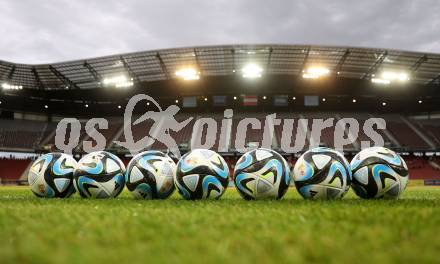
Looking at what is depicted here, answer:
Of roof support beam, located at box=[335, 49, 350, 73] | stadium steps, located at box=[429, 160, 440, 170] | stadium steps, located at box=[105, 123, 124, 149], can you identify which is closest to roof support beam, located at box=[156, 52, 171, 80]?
stadium steps, located at box=[105, 123, 124, 149]

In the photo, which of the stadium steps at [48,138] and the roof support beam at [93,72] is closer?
the roof support beam at [93,72]

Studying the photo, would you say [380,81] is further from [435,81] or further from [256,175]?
[256,175]

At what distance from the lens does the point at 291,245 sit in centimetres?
288

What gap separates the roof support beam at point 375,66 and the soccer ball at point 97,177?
3069 centimetres

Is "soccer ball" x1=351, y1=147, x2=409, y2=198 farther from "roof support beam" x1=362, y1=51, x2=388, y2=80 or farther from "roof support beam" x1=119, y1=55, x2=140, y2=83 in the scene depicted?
"roof support beam" x1=119, y1=55, x2=140, y2=83

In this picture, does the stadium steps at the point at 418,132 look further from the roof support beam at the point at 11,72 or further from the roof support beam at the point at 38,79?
the roof support beam at the point at 11,72

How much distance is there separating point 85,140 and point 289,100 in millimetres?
24481

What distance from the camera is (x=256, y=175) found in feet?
26.4

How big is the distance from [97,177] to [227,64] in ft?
95.4

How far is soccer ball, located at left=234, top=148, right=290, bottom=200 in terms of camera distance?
26.4 ft

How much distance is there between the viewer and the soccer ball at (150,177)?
873cm

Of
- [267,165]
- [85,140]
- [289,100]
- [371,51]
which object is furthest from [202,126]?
[267,165]

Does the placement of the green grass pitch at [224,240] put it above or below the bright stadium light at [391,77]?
below

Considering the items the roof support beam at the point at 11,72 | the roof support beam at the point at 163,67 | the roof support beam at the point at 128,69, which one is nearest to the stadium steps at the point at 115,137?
the roof support beam at the point at 128,69
